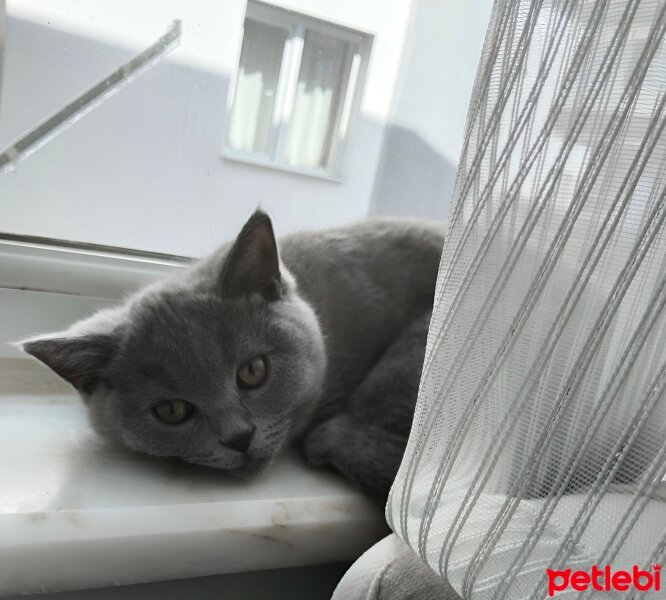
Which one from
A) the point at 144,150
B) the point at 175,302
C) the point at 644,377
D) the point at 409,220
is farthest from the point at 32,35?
the point at 644,377

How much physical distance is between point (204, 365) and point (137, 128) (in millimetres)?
498

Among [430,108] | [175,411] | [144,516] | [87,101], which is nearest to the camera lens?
[144,516]

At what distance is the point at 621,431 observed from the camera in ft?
1.38

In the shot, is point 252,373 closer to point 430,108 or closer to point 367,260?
point 367,260

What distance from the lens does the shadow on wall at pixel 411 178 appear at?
1312mm

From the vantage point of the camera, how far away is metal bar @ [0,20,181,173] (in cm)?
100

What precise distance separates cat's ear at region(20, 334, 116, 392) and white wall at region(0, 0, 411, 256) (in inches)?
13.6

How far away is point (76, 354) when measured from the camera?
75 centimetres

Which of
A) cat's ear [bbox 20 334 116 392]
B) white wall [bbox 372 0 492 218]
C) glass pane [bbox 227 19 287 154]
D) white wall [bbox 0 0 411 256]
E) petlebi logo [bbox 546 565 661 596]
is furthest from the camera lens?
white wall [bbox 372 0 492 218]

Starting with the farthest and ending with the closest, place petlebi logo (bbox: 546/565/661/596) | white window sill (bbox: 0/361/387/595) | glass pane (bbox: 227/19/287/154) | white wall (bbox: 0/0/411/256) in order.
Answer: glass pane (bbox: 227/19/287/154) < white wall (bbox: 0/0/411/256) < white window sill (bbox: 0/361/387/595) < petlebi logo (bbox: 546/565/661/596)

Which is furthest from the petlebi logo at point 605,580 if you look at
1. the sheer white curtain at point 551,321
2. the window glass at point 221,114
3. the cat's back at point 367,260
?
the window glass at point 221,114

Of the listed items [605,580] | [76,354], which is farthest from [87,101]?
[605,580]

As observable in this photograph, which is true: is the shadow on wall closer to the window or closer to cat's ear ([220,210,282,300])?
the window

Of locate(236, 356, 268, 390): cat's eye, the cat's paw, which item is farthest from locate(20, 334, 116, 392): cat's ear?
the cat's paw
